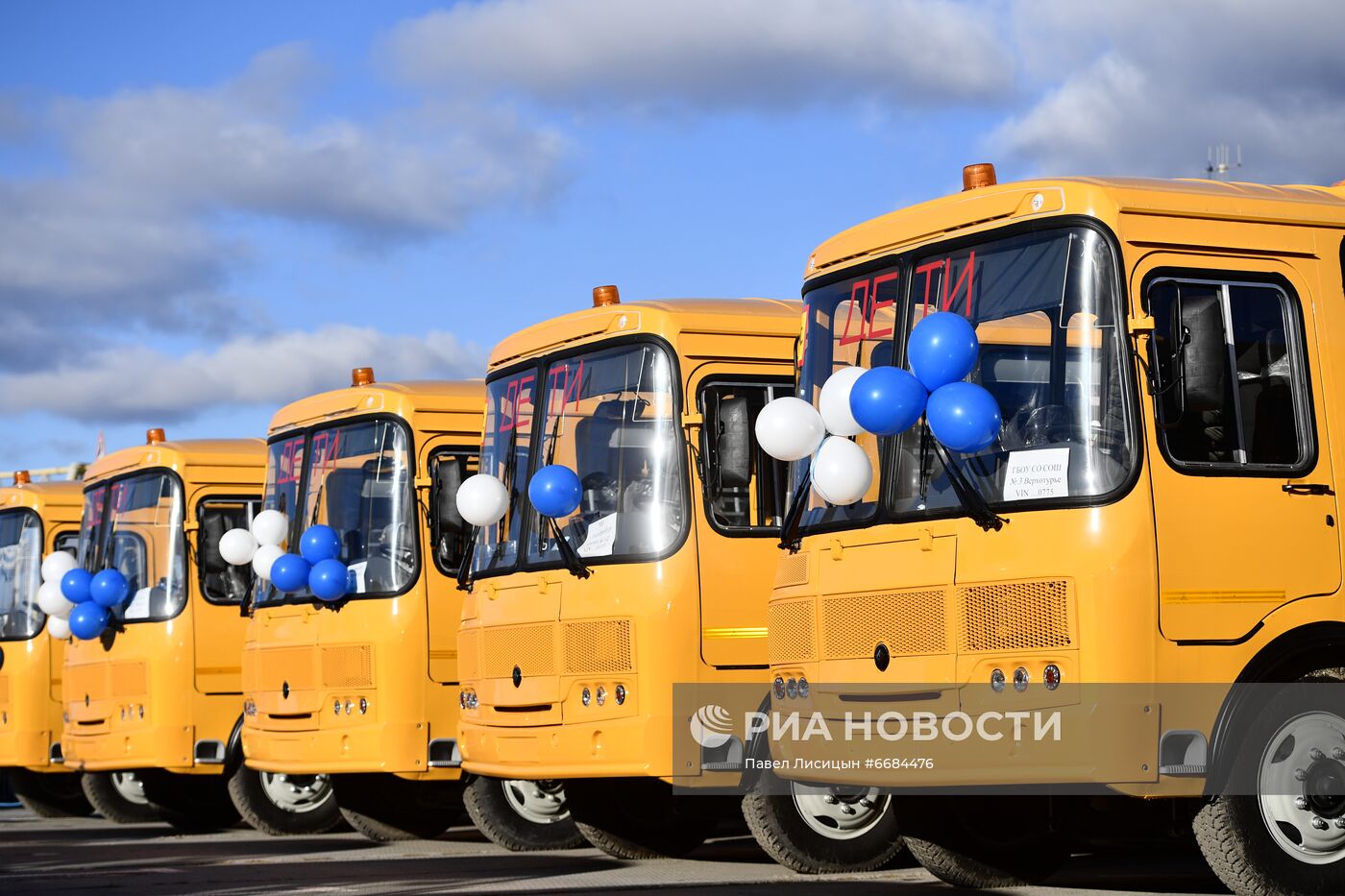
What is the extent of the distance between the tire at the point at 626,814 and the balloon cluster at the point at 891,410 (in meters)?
3.32

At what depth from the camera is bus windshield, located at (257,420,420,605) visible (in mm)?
13258

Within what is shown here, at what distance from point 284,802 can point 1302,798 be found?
8.83m

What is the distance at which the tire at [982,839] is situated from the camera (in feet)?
31.6

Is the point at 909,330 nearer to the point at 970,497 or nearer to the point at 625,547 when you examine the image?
the point at 970,497

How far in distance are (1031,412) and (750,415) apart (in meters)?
3.01

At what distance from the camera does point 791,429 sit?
9.26m

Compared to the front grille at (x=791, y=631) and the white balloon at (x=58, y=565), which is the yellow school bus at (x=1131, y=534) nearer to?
the front grille at (x=791, y=631)

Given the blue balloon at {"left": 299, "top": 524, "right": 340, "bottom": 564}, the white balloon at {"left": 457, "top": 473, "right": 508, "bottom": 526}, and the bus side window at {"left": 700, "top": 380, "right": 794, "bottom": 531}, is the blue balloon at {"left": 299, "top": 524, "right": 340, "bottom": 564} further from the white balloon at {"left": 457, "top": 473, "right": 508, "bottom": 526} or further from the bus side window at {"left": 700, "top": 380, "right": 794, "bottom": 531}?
the bus side window at {"left": 700, "top": 380, "right": 794, "bottom": 531}

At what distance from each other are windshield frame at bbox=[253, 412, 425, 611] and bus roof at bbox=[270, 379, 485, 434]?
0.13 ft

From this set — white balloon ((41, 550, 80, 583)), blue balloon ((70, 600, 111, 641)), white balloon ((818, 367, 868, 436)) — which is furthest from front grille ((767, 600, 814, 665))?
white balloon ((41, 550, 80, 583))

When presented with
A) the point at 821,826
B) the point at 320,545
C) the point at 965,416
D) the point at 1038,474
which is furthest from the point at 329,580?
the point at 1038,474

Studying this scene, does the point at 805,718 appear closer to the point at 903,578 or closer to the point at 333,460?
the point at 903,578

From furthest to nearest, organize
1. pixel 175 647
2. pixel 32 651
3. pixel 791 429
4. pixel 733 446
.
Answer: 1. pixel 32 651
2. pixel 175 647
3. pixel 733 446
4. pixel 791 429

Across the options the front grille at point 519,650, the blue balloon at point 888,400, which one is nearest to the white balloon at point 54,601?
the front grille at point 519,650
